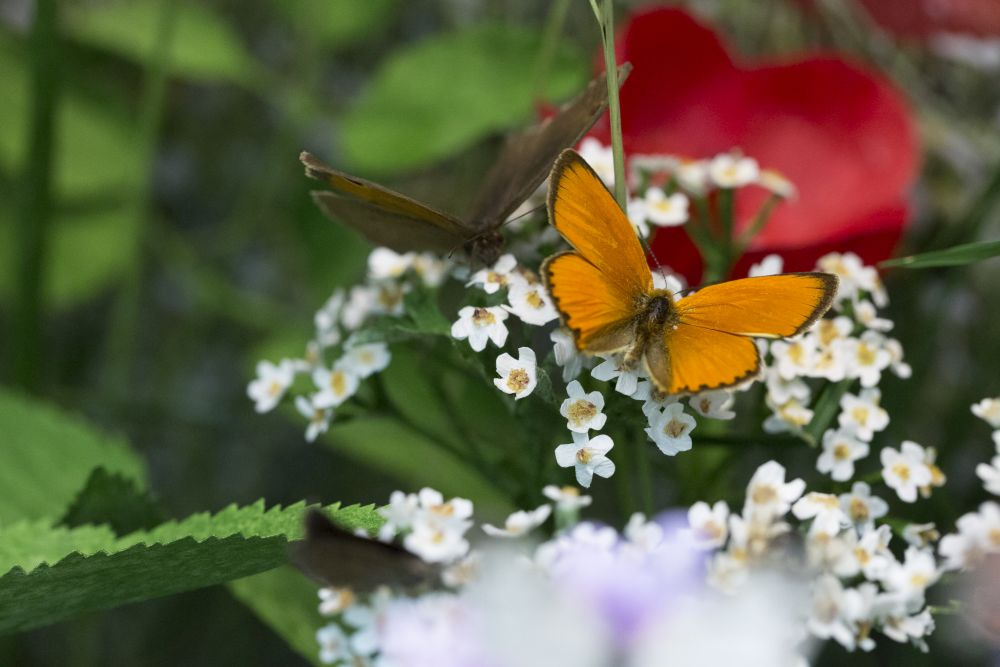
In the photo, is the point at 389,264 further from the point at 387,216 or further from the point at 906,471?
the point at 906,471

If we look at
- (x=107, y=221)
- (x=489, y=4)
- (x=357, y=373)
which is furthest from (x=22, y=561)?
(x=489, y=4)

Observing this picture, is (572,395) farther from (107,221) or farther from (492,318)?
(107,221)

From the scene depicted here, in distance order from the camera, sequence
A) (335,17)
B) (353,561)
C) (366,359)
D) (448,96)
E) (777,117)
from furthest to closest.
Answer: (335,17) < (448,96) < (777,117) < (366,359) < (353,561)

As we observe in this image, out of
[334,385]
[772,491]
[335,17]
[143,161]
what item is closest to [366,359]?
[334,385]

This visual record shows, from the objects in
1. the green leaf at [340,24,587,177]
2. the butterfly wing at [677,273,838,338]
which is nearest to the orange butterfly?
the butterfly wing at [677,273,838,338]

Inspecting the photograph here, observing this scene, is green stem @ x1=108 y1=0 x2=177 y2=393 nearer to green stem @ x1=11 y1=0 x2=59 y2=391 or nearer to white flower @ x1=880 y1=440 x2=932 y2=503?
green stem @ x1=11 y1=0 x2=59 y2=391

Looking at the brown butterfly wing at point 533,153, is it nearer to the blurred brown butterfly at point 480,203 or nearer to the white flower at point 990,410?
the blurred brown butterfly at point 480,203
